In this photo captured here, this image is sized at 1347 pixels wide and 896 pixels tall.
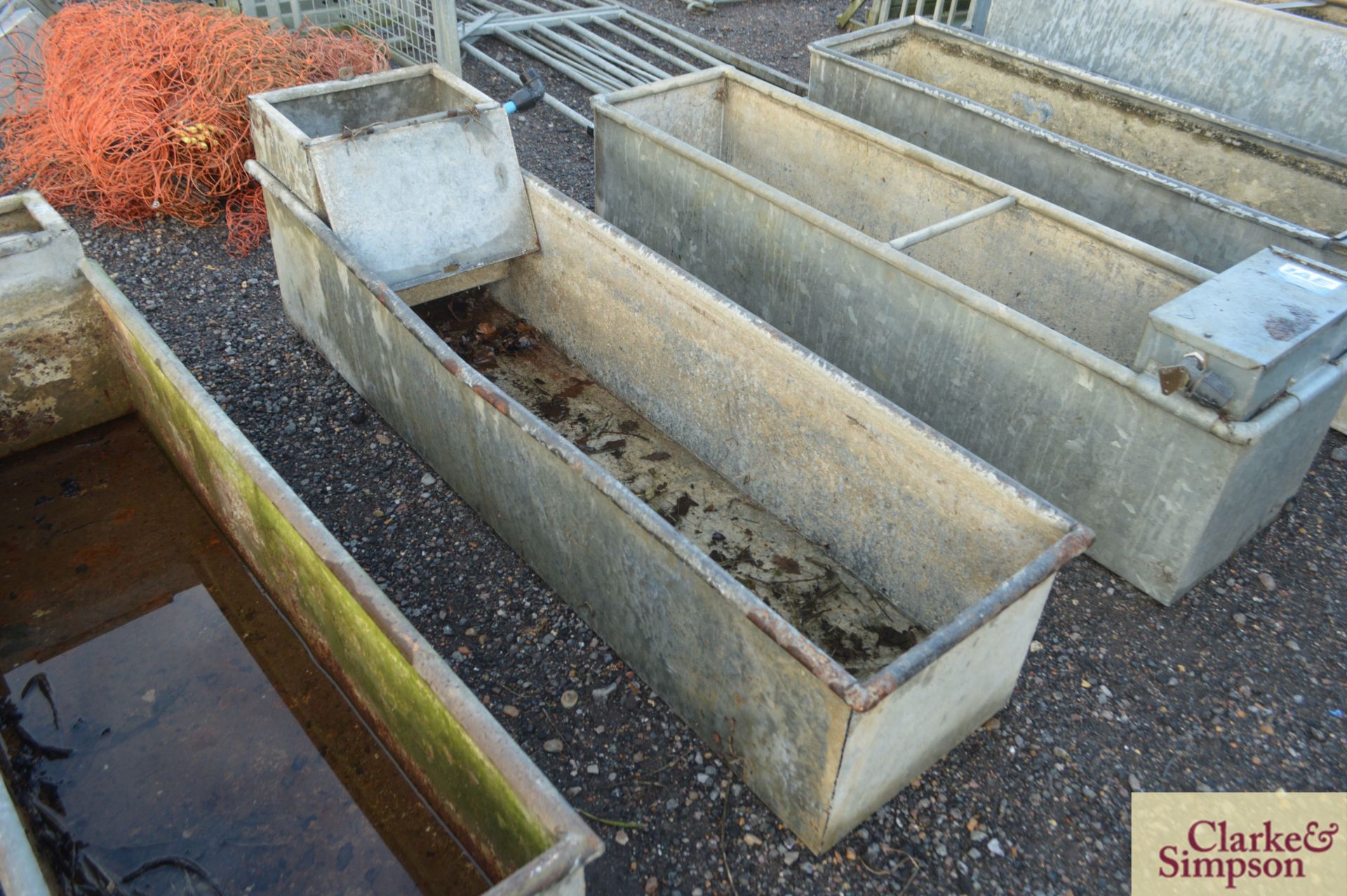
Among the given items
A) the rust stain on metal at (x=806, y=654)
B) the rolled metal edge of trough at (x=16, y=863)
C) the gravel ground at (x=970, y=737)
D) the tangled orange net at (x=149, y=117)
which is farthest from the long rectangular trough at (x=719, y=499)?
the rolled metal edge of trough at (x=16, y=863)

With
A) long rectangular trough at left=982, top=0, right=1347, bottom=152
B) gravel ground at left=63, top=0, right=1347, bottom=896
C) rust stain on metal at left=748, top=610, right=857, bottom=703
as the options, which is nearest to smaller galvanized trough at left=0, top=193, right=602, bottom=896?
A: gravel ground at left=63, top=0, right=1347, bottom=896

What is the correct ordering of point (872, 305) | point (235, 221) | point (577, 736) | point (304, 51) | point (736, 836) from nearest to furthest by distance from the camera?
point (736, 836), point (577, 736), point (872, 305), point (235, 221), point (304, 51)

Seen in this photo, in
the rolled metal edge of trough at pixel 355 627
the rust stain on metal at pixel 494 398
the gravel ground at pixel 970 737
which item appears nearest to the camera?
the rolled metal edge of trough at pixel 355 627

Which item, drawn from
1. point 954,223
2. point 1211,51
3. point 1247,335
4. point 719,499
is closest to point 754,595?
point 719,499

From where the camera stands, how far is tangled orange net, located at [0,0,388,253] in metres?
6.76

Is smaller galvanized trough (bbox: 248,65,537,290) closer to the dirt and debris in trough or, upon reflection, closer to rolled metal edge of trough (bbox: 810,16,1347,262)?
the dirt and debris in trough

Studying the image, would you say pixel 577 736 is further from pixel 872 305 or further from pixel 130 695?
pixel 872 305

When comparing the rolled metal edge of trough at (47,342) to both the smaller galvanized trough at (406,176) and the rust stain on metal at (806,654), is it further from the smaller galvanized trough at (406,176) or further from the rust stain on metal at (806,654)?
the rust stain on metal at (806,654)

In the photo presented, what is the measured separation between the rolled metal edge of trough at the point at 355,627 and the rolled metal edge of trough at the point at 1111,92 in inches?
181

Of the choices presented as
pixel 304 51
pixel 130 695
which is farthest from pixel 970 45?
pixel 130 695

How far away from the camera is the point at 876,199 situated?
6.32 meters

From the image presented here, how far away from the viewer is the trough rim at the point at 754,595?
3074 millimetres

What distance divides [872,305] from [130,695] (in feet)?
12.1

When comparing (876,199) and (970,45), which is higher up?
(970,45)
